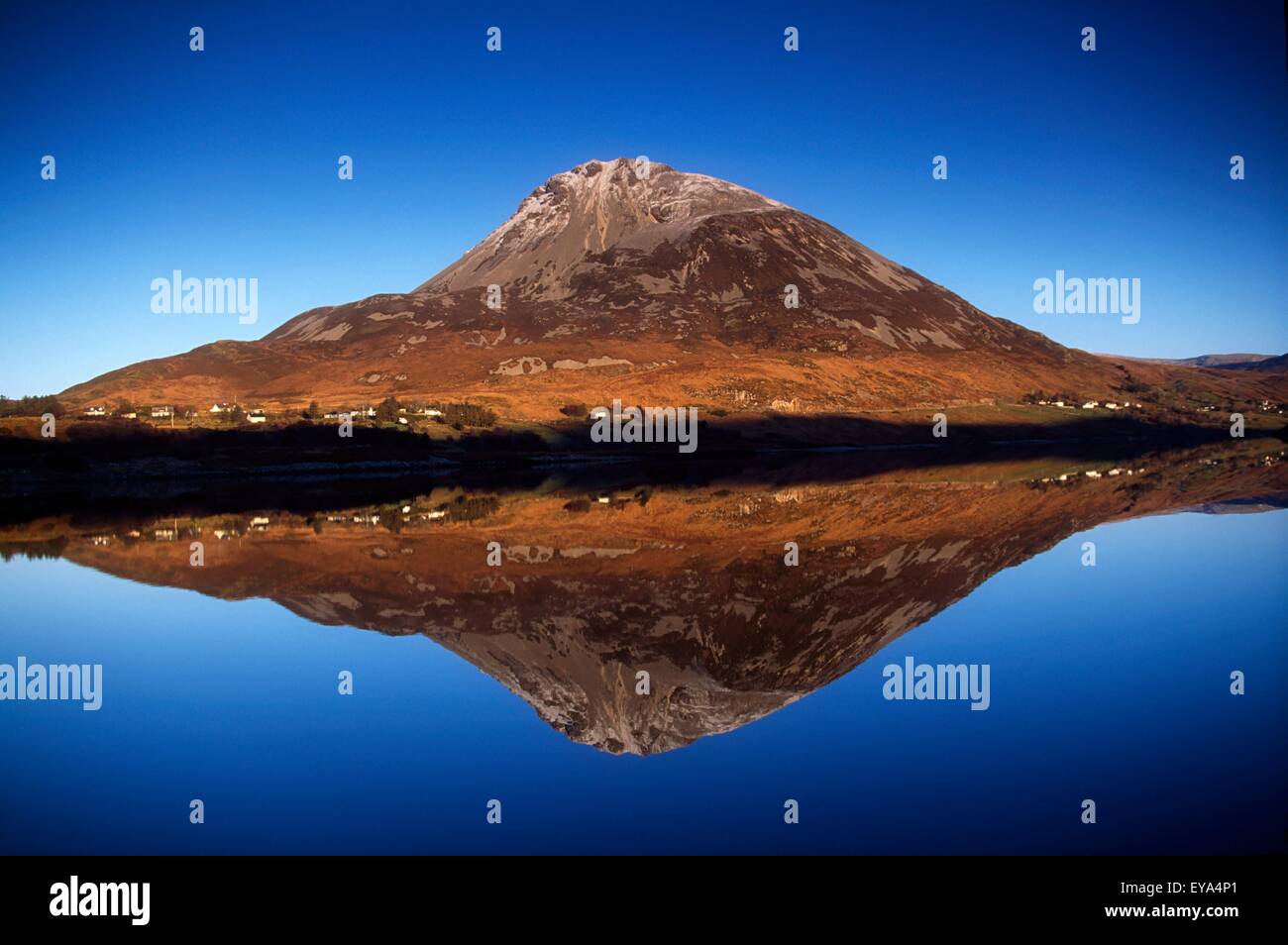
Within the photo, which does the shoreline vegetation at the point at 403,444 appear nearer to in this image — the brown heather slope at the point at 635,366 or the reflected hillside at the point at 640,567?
the brown heather slope at the point at 635,366

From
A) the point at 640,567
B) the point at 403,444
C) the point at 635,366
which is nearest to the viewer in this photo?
the point at 640,567

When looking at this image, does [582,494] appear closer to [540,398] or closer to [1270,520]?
[1270,520]

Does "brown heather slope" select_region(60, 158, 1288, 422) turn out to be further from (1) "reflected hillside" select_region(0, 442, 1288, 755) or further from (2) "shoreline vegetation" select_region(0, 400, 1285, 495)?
(1) "reflected hillside" select_region(0, 442, 1288, 755)

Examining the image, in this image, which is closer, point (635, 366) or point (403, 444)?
point (403, 444)

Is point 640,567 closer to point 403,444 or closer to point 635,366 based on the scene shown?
point 403,444

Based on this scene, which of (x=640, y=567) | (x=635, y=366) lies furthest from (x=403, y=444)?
(x=635, y=366)

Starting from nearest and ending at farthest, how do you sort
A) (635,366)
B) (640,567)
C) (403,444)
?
(640,567) < (403,444) < (635,366)

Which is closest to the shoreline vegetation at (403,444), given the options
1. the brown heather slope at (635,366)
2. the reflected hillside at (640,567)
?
the brown heather slope at (635,366)
